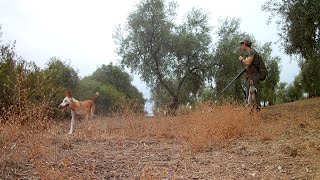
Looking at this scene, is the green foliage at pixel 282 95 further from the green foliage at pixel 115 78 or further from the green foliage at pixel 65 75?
the green foliage at pixel 65 75

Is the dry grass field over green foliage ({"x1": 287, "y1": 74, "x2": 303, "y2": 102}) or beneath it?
beneath

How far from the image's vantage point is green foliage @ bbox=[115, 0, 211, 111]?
25234mm

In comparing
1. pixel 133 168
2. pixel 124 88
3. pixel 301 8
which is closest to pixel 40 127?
pixel 133 168

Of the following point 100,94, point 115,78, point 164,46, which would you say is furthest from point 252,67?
point 115,78

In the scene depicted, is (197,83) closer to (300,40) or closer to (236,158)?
(300,40)

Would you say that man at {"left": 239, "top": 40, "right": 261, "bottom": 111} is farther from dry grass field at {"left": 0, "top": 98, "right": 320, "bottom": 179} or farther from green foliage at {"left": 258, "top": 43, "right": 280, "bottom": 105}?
green foliage at {"left": 258, "top": 43, "right": 280, "bottom": 105}

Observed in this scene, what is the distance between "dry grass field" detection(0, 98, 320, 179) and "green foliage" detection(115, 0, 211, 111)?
16724mm

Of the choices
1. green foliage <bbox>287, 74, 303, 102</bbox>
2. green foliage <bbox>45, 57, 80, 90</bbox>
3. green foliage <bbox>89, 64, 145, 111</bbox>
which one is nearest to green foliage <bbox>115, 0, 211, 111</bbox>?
green foliage <bbox>45, 57, 80, 90</bbox>

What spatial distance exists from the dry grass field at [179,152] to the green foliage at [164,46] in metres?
16.7

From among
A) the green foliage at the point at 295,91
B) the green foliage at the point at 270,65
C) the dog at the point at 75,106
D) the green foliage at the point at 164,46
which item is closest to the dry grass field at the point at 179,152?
the dog at the point at 75,106

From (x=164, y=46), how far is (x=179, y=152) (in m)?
19.9

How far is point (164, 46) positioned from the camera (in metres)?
25.9

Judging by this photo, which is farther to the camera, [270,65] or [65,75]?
[270,65]

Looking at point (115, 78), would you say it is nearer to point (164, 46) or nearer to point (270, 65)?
point (270, 65)
